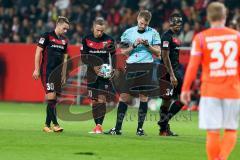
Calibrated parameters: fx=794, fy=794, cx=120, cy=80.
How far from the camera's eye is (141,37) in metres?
14.4

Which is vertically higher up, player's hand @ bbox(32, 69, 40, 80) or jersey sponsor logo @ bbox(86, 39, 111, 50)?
jersey sponsor logo @ bbox(86, 39, 111, 50)

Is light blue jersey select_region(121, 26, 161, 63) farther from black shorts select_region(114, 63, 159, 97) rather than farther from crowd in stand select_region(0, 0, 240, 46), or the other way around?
crowd in stand select_region(0, 0, 240, 46)

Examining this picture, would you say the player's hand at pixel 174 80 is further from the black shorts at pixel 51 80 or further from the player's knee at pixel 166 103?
the black shorts at pixel 51 80

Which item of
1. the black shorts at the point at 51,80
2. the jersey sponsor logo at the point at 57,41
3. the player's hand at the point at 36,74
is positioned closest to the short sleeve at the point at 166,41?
the jersey sponsor logo at the point at 57,41

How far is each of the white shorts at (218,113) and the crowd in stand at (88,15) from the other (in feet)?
49.2

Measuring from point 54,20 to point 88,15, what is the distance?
3.94ft

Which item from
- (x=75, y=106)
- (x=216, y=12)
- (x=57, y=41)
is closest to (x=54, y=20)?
(x=75, y=106)

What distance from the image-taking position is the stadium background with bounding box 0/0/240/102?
25125mm

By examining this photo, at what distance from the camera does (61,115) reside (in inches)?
710

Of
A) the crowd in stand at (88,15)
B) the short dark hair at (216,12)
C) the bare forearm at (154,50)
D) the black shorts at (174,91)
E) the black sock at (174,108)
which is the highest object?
the crowd in stand at (88,15)

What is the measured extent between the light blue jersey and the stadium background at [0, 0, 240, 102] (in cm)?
896

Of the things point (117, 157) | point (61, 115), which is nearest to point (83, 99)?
point (61, 115)

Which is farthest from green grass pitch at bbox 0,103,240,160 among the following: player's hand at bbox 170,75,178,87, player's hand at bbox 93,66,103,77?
player's hand at bbox 93,66,103,77

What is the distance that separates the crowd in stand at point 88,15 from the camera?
25.7 meters
